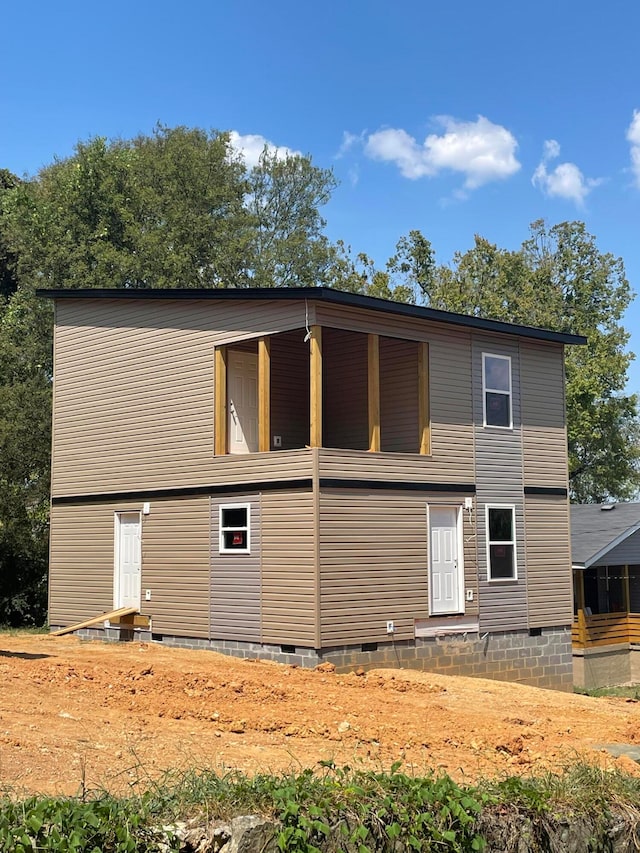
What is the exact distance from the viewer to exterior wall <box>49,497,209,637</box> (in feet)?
57.0

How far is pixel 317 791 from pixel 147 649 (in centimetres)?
1175

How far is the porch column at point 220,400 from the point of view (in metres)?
17.3

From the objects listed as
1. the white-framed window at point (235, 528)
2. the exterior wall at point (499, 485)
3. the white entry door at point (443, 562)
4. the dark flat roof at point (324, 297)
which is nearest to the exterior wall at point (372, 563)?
the white entry door at point (443, 562)

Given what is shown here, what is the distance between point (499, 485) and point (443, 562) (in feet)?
7.14

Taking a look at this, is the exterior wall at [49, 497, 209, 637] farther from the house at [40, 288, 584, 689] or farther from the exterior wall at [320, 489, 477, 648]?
the exterior wall at [320, 489, 477, 648]

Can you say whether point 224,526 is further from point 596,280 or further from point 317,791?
point 596,280

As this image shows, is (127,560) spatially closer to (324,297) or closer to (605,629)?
(324,297)

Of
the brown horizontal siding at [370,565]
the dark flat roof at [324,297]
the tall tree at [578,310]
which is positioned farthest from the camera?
the tall tree at [578,310]

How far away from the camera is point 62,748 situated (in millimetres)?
8109

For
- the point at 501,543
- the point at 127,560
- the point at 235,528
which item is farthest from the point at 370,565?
the point at 127,560

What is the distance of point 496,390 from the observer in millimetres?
18891

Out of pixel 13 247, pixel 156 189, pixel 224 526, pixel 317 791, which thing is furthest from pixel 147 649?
pixel 156 189

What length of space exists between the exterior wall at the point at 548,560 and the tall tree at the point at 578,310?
60.5 ft

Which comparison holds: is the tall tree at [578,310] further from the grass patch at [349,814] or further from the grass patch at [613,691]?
the grass patch at [349,814]
